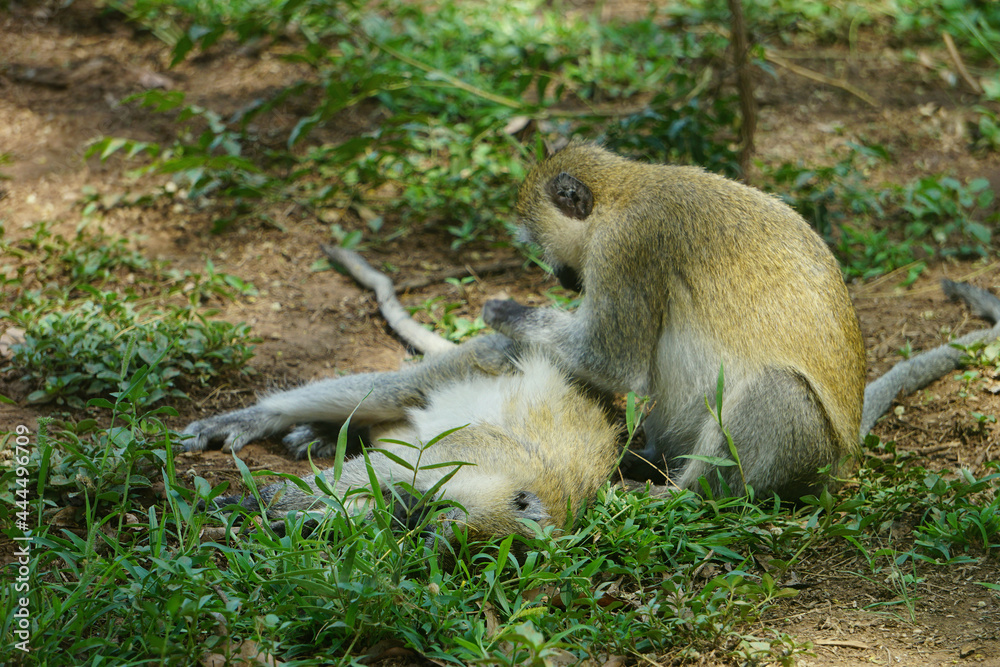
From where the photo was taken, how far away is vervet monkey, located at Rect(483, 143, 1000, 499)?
339 cm

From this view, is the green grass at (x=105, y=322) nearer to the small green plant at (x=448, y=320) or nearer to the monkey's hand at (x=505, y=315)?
the small green plant at (x=448, y=320)

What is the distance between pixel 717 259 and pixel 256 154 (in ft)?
13.6

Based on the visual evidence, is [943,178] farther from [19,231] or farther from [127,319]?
[19,231]

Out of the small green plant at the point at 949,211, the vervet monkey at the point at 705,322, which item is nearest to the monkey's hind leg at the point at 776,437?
the vervet monkey at the point at 705,322

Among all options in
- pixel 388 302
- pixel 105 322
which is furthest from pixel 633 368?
pixel 105 322

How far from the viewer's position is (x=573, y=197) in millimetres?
4023

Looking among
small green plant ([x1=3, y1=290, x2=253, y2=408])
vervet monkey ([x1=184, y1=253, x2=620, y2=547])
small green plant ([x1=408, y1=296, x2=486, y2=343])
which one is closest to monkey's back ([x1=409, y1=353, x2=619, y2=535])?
vervet monkey ([x1=184, y1=253, x2=620, y2=547])

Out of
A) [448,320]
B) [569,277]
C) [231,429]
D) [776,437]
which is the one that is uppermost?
[569,277]

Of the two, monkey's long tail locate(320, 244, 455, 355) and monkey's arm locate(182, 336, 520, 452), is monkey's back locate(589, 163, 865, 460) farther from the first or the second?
monkey's long tail locate(320, 244, 455, 355)

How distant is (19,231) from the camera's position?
5.28 metres

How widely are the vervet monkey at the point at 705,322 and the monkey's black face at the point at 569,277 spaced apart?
18 mm

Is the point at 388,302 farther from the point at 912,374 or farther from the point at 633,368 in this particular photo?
the point at 912,374

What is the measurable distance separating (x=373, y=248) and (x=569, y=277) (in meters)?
2.00

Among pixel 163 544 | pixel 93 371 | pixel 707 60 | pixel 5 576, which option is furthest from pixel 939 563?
pixel 707 60
